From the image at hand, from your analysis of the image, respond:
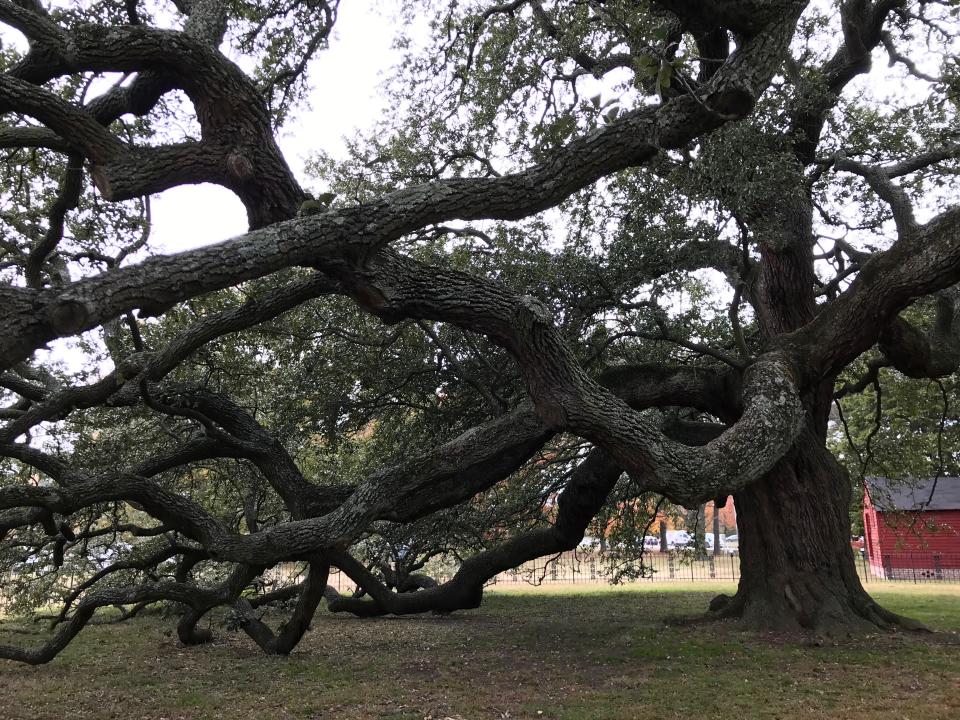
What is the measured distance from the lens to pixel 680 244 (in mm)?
8719

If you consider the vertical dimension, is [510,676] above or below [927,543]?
below

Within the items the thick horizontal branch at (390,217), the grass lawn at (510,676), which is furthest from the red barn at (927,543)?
the thick horizontal branch at (390,217)

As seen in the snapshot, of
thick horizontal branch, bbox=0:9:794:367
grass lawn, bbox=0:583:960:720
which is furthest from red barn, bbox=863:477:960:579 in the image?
thick horizontal branch, bbox=0:9:794:367

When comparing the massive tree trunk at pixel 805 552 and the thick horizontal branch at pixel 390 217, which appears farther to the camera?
the massive tree trunk at pixel 805 552

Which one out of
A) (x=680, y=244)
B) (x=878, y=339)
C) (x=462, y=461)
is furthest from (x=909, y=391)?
(x=462, y=461)

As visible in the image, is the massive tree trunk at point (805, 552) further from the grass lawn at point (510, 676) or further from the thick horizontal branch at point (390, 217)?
the thick horizontal branch at point (390, 217)

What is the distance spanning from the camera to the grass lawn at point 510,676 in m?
5.78

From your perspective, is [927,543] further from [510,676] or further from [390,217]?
[390,217]

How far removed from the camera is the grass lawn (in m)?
5.78

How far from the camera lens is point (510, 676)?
723 centimetres

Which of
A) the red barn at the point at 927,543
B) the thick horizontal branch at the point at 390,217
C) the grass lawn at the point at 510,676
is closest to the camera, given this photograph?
the thick horizontal branch at the point at 390,217

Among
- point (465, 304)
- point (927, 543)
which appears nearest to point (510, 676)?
point (465, 304)

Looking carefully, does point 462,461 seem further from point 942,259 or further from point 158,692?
point 942,259

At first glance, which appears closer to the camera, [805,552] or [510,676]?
[510,676]
